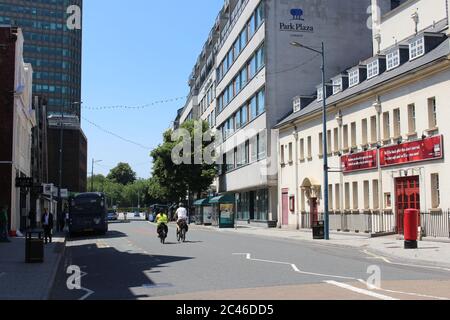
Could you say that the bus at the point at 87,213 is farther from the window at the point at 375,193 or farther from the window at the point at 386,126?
the window at the point at 386,126

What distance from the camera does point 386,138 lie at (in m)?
31.0

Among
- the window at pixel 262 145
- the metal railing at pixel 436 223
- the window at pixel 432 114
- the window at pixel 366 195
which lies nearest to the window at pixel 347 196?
the window at pixel 366 195

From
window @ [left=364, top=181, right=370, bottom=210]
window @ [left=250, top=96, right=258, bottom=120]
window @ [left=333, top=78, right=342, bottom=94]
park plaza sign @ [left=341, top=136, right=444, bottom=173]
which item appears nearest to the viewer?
park plaza sign @ [left=341, top=136, right=444, bottom=173]

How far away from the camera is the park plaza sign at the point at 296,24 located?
49531mm

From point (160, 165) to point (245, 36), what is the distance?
19866mm

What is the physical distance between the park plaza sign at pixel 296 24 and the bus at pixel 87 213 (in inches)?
824

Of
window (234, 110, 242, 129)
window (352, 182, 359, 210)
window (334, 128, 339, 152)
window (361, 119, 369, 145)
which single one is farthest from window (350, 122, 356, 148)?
window (234, 110, 242, 129)

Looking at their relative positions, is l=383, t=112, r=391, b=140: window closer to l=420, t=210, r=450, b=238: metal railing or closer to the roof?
the roof

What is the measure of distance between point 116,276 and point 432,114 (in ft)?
60.0

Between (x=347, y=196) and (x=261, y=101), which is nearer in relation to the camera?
(x=347, y=196)

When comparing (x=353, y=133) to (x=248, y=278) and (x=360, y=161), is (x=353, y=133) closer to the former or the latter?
(x=360, y=161)

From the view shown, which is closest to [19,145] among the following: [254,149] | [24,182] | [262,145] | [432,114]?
[24,182]

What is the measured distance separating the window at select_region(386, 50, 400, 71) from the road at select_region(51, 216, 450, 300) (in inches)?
629

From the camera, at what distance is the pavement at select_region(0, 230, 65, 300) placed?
11012 mm
